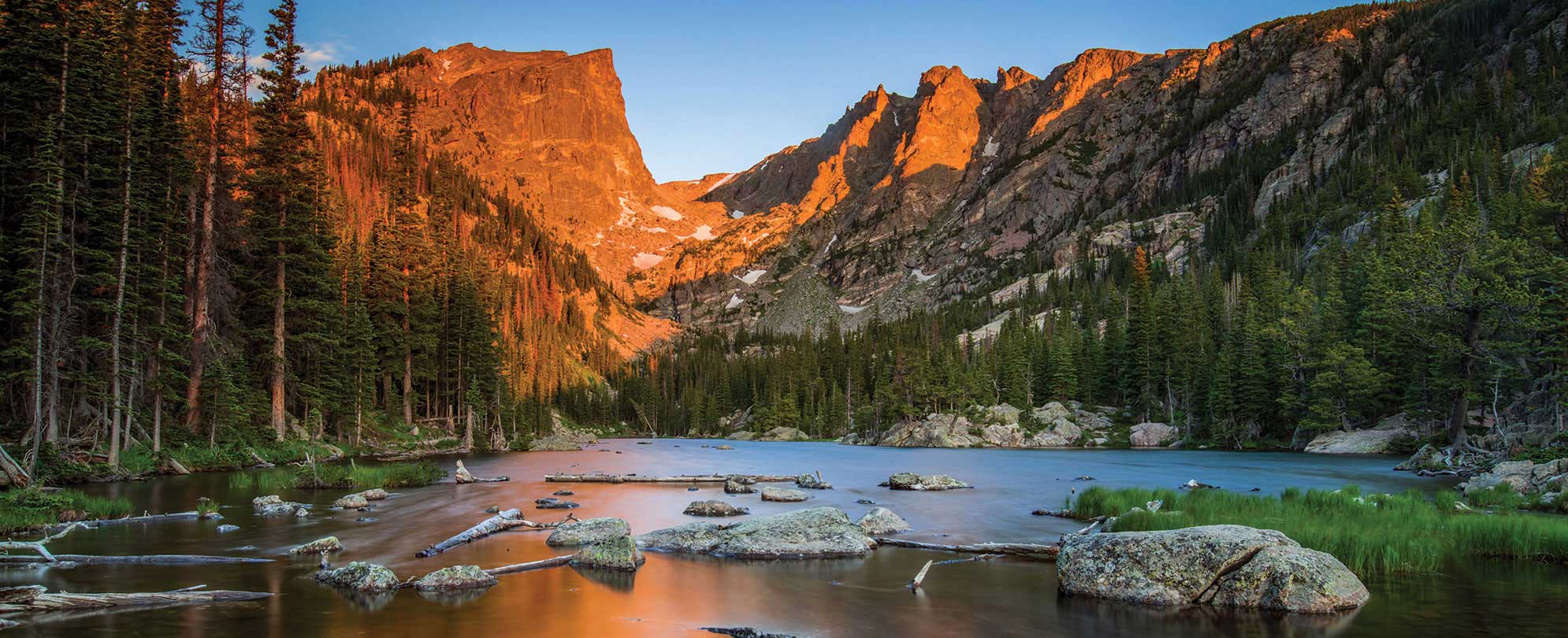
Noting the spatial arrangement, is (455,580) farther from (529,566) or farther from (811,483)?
(811,483)

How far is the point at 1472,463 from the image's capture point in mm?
34188

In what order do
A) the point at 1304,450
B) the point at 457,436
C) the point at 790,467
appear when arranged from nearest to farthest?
A: the point at 790,467, the point at 1304,450, the point at 457,436

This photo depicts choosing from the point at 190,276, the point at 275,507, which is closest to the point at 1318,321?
the point at 275,507

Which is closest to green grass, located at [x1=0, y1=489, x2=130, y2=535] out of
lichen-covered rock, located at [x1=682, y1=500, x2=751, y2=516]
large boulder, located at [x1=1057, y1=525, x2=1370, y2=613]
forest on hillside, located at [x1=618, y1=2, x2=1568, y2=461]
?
lichen-covered rock, located at [x1=682, y1=500, x2=751, y2=516]

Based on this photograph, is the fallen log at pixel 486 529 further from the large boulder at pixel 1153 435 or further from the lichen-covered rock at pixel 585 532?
the large boulder at pixel 1153 435

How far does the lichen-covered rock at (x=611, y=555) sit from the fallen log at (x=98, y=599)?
5.71m

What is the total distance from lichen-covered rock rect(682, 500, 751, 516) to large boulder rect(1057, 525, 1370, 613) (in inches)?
486

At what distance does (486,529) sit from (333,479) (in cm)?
1681

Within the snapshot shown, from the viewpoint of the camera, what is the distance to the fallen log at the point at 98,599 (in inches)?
440

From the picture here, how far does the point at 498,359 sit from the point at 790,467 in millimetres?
40857

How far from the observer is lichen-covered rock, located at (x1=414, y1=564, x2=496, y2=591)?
13.6 meters

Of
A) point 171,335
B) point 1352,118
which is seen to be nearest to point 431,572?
point 171,335

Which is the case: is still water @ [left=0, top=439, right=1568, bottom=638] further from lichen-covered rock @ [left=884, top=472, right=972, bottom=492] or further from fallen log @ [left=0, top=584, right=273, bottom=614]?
lichen-covered rock @ [left=884, top=472, right=972, bottom=492]

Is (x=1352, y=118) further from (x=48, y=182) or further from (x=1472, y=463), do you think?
→ (x=48, y=182)
